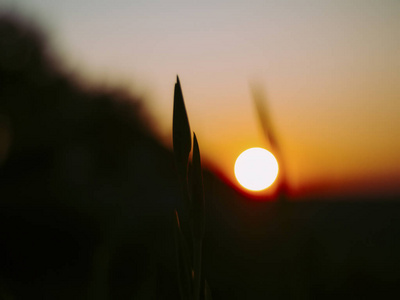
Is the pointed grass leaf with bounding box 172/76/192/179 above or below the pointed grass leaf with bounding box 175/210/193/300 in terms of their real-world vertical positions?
above

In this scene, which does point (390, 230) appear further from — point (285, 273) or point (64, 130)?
point (64, 130)

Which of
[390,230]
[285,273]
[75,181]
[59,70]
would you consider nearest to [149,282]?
[285,273]

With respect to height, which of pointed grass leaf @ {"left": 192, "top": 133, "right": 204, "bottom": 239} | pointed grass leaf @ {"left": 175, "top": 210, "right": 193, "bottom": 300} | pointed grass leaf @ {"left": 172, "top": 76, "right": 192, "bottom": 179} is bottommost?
pointed grass leaf @ {"left": 175, "top": 210, "right": 193, "bottom": 300}

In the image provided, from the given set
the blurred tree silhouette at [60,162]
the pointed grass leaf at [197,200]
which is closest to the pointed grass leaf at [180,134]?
the pointed grass leaf at [197,200]

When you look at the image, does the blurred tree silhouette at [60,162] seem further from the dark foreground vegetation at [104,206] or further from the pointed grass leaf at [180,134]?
the pointed grass leaf at [180,134]

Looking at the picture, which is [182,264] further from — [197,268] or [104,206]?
[104,206]

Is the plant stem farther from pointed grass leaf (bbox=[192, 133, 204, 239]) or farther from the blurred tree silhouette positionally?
the blurred tree silhouette

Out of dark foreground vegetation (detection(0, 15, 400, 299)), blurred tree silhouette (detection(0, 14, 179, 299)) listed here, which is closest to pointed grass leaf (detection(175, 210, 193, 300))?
dark foreground vegetation (detection(0, 15, 400, 299))
